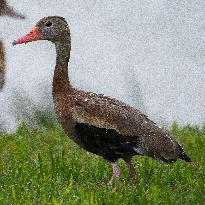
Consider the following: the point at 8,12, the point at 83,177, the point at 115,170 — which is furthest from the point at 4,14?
the point at 115,170

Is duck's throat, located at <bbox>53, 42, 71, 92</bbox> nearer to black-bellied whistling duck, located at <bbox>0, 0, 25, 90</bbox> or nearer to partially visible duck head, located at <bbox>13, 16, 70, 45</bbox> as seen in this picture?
partially visible duck head, located at <bbox>13, 16, 70, 45</bbox>

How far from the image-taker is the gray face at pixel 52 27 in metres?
10.0

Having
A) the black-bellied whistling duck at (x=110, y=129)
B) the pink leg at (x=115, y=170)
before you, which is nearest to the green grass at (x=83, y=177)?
the pink leg at (x=115, y=170)

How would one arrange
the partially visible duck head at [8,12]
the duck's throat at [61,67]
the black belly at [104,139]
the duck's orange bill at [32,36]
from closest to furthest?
the black belly at [104,139]
the duck's throat at [61,67]
the duck's orange bill at [32,36]
the partially visible duck head at [8,12]

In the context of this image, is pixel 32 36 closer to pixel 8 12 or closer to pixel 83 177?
pixel 83 177

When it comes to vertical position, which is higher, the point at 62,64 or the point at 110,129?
the point at 62,64

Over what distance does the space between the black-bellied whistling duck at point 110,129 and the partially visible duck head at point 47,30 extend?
2.07ft

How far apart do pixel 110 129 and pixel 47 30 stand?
56.7 inches

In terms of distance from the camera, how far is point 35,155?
38.3ft

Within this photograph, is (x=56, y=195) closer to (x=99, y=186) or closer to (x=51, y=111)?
(x=99, y=186)

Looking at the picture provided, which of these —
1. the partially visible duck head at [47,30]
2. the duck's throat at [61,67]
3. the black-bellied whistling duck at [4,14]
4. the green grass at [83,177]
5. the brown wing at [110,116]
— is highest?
the black-bellied whistling duck at [4,14]

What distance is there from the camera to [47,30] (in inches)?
395

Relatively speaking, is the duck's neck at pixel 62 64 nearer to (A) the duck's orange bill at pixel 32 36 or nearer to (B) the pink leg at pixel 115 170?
(A) the duck's orange bill at pixel 32 36

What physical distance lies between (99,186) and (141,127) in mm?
748
